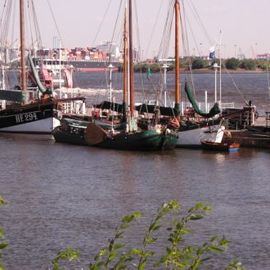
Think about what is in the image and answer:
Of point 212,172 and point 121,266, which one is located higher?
point 121,266

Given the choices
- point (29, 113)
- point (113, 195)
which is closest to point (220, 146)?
point (113, 195)

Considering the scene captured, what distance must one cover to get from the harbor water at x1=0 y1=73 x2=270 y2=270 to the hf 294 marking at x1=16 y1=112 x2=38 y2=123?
780cm

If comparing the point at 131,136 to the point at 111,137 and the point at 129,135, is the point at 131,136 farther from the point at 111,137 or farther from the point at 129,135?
the point at 111,137

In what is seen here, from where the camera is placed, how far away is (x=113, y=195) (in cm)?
3581

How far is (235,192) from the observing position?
36.6 metres

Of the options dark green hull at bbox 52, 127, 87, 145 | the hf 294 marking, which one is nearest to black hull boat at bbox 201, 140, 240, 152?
dark green hull at bbox 52, 127, 87, 145

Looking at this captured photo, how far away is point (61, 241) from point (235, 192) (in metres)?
11.7

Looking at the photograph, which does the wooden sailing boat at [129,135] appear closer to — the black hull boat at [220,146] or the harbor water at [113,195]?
the harbor water at [113,195]

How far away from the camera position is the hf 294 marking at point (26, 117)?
64.6m

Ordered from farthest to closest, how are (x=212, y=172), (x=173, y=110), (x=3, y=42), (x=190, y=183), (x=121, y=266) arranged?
(x=3, y=42) < (x=173, y=110) < (x=212, y=172) < (x=190, y=183) < (x=121, y=266)

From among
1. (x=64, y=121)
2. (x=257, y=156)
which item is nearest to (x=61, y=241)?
(x=257, y=156)

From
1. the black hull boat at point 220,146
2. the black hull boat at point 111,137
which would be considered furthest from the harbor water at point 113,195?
the black hull boat at point 111,137

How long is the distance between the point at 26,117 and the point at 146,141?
1544cm

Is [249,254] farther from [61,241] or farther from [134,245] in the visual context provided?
[61,241]
